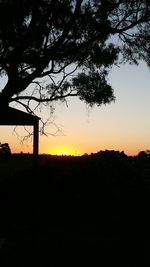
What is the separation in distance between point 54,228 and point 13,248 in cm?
338

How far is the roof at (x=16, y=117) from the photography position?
14.0 meters

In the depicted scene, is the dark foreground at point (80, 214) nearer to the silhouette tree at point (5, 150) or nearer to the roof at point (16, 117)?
the roof at point (16, 117)

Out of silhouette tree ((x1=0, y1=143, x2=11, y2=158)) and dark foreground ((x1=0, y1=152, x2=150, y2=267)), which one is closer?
dark foreground ((x1=0, y1=152, x2=150, y2=267))

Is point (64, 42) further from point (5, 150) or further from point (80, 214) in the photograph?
point (5, 150)

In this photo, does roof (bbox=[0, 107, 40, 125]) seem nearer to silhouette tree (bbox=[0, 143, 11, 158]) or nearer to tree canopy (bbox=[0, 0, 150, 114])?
tree canopy (bbox=[0, 0, 150, 114])

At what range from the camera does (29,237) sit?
15.6 m

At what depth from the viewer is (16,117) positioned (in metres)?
14.1

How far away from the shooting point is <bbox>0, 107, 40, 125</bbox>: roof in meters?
14.0

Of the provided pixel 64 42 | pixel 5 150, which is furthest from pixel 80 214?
pixel 5 150

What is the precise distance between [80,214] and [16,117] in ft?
20.1

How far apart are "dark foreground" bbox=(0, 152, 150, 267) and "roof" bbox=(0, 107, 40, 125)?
1677 millimetres

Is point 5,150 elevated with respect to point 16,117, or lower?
elevated

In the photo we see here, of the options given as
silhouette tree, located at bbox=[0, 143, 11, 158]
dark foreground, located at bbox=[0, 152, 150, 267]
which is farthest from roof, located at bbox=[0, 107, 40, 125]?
silhouette tree, located at bbox=[0, 143, 11, 158]

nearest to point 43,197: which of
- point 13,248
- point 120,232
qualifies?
point 120,232
